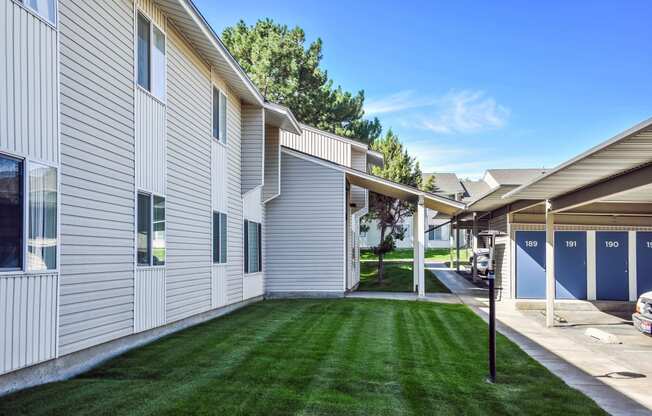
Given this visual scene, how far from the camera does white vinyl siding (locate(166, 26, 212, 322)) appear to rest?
954 cm

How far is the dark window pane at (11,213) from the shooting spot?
16.9 ft

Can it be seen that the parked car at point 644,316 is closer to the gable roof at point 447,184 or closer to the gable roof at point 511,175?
the gable roof at point 511,175

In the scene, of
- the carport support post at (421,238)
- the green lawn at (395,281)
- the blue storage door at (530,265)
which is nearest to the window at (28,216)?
the carport support post at (421,238)

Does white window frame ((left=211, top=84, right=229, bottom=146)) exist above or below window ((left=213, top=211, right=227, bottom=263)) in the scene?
above

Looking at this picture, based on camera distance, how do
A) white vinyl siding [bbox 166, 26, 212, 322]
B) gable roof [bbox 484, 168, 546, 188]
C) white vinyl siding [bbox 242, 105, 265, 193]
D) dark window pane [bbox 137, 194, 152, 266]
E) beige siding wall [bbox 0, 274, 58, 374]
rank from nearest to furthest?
beige siding wall [bbox 0, 274, 58, 374]
dark window pane [bbox 137, 194, 152, 266]
white vinyl siding [bbox 166, 26, 212, 322]
white vinyl siding [bbox 242, 105, 265, 193]
gable roof [bbox 484, 168, 546, 188]

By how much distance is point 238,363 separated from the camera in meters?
7.25

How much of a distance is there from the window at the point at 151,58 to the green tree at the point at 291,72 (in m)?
23.2

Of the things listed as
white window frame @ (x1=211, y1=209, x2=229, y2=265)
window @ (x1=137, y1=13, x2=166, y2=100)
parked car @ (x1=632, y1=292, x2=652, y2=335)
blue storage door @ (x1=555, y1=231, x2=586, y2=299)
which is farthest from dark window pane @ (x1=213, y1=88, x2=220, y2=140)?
blue storage door @ (x1=555, y1=231, x2=586, y2=299)

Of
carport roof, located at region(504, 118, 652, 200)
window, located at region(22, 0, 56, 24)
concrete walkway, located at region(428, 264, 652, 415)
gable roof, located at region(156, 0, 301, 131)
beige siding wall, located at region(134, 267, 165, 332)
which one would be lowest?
concrete walkway, located at region(428, 264, 652, 415)

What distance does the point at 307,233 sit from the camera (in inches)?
642

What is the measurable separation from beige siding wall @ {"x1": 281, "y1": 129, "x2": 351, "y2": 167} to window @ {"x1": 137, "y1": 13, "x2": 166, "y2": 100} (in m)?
11.1

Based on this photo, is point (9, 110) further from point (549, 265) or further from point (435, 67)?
point (435, 67)

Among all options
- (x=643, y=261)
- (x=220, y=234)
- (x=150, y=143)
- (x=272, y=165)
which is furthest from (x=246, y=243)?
(x=643, y=261)

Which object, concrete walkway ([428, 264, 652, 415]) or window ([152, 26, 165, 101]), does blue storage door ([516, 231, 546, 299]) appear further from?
window ([152, 26, 165, 101])
